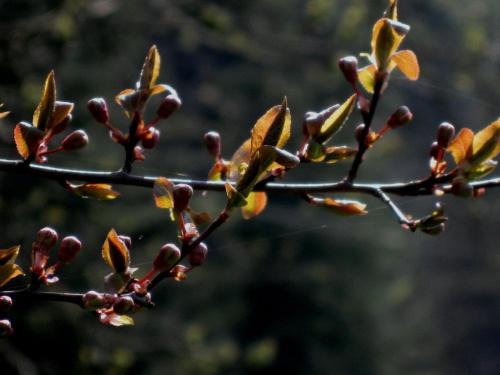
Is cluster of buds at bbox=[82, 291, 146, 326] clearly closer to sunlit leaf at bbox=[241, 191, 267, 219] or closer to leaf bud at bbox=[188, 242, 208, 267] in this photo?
leaf bud at bbox=[188, 242, 208, 267]

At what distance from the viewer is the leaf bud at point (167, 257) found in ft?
1.55

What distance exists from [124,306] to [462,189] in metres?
0.32

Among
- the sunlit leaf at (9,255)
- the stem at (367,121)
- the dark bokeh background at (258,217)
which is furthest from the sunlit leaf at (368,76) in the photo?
the dark bokeh background at (258,217)

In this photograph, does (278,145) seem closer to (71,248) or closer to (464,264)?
(71,248)

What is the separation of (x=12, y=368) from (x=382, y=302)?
2485mm

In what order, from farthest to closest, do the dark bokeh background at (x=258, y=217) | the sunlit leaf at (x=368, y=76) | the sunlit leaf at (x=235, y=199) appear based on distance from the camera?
the dark bokeh background at (x=258, y=217)
the sunlit leaf at (x=368, y=76)
the sunlit leaf at (x=235, y=199)

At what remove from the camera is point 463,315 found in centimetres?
580

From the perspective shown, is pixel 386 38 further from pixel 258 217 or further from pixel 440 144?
pixel 258 217

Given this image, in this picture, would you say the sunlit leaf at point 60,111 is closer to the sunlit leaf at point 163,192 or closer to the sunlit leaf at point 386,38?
the sunlit leaf at point 163,192

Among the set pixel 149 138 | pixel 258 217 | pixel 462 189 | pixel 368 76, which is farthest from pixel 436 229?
pixel 258 217

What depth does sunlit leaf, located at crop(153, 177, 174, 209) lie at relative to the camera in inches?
18.7

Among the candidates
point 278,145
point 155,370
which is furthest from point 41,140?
point 155,370

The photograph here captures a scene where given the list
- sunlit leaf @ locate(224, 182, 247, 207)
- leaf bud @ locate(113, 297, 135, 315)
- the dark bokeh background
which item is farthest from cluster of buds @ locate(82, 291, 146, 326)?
the dark bokeh background

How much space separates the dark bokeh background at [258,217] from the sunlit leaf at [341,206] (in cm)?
99
